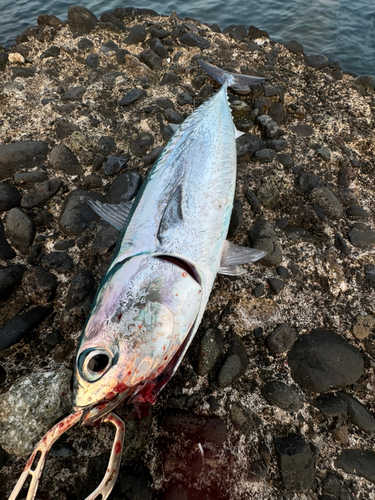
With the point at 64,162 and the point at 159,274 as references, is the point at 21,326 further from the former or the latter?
the point at 64,162

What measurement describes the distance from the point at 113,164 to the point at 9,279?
68.5 inches

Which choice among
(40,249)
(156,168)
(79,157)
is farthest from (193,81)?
(40,249)

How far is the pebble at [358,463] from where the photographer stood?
6.43 feet

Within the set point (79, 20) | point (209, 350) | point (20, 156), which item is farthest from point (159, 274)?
point (79, 20)

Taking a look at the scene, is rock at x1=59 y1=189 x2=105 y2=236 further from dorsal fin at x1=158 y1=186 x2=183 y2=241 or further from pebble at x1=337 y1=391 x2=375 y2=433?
pebble at x1=337 y1=391 x2=375 y2=433

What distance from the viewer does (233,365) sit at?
2.28 m

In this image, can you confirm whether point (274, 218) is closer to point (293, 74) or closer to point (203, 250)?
point (203, 250)

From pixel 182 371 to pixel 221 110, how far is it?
9.64ft

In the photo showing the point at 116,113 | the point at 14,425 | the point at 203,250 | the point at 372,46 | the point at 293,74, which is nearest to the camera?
the point at 14,425

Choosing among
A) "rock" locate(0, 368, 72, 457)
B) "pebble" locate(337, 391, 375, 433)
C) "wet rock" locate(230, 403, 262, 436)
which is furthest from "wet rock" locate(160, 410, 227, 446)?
"pebble" locate(337, 391, 375, 433)

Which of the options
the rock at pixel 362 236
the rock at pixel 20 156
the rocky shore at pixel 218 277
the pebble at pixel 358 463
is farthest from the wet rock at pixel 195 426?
the rock at pixel 20 156

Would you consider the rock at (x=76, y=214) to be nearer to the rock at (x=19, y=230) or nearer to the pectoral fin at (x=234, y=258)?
the rock at (x=19, y=230)

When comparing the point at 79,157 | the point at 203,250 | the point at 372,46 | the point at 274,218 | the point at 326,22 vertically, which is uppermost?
the point at 326,22

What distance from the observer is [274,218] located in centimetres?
326
